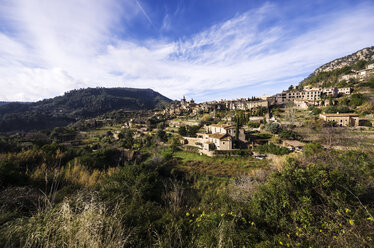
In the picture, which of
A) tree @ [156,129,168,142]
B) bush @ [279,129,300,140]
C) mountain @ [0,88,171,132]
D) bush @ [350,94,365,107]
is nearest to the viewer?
bush @ [279,129,300,140]

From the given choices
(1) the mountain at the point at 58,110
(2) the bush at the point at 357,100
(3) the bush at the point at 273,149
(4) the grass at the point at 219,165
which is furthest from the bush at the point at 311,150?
(1) the mountain at the point at 58,110

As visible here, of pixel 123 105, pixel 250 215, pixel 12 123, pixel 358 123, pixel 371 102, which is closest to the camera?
pixel 250 215

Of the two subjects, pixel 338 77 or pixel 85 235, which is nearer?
pixel 85 235

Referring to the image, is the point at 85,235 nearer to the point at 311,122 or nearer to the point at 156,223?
the point at 156,223

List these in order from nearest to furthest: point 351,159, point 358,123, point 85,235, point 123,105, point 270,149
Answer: point 85,235
point 351,159
point 270,149
point 358,123
point 123,105

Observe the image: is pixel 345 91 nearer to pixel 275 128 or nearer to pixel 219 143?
pixel 275 128

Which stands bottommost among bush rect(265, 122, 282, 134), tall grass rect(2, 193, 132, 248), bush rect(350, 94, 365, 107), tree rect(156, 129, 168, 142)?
tree rect(156, 129, 168, 142)

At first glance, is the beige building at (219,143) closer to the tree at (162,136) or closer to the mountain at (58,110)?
the tree at (162,136)

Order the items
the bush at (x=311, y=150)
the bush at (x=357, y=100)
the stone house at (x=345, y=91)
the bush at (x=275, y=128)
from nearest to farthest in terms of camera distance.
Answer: the bush at (x=311, y=150) → the bush at (x=275, y=128) → the bush at (x=357, y=100) → the stone house at (x=345, y=91)

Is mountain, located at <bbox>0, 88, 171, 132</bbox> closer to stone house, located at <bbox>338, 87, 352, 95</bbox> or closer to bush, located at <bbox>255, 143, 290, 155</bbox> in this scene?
bush, located at <bbox>255, 143, 290, 155</bbox>

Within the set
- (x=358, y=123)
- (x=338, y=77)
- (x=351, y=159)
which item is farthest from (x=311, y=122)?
(x=338, y=77)

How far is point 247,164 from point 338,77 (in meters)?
55.7

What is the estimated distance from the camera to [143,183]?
6.42 meters

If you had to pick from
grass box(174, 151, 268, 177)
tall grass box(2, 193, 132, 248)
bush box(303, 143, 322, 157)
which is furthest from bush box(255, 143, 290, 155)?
tall grass box(2, 193, 132, 248)
